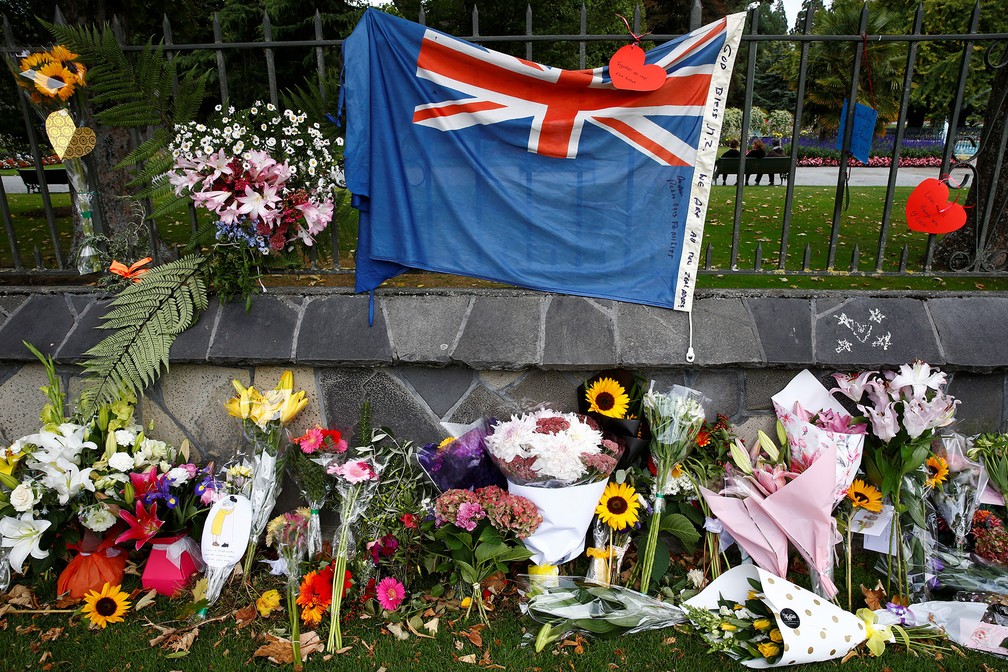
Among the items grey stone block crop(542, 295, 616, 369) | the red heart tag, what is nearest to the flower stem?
grey stone block crop(542, 295, 616, 369)

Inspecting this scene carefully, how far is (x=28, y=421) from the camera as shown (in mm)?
3441

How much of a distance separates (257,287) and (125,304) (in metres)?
0.64

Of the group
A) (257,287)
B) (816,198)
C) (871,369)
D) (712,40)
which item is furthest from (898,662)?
(816,198)

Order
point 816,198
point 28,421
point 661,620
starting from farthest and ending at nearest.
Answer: point 816,198 < point 28,421 < point 661,620

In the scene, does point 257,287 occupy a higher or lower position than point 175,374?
higher

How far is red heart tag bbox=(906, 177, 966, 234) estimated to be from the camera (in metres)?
3.09

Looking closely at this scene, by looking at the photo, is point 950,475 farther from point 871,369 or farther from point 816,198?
point 816,198

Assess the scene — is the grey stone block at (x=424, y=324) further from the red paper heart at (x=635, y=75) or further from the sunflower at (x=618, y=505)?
the red paper heart at (x=635, y=75)

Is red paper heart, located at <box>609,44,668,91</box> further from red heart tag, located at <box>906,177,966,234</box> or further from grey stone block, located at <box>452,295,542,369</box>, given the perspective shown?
red heart tag, located at <box>906,177,966,234</box>

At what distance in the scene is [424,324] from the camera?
10.3 feet

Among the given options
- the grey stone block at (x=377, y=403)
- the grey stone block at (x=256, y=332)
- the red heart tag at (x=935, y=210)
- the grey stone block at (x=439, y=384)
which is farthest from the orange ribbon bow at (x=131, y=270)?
the red heart tag at (x=935, y=210)

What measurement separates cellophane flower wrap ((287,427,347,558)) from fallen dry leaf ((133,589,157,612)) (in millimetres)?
688

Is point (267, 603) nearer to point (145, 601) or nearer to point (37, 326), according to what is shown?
point (145, 601)

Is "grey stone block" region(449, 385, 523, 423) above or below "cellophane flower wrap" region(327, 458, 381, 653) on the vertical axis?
above
